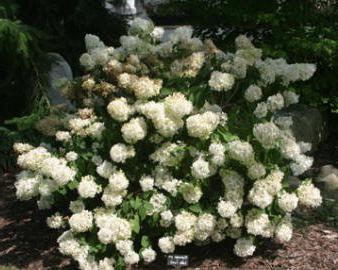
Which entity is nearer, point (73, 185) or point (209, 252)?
point (73, 185)

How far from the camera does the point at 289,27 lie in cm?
630

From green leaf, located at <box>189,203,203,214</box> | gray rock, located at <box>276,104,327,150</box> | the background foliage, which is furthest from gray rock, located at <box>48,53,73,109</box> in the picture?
green leaf, located at <box>189,203,203,214</box>

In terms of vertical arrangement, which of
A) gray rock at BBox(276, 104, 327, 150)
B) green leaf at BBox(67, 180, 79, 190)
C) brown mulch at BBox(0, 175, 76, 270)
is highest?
green leaf at BBox(67, 180, 79, 190)

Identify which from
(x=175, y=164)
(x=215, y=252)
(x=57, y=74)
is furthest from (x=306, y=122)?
(x=57, y=74)

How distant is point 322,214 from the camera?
16.3ft

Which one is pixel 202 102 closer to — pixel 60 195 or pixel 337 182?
pixel 60 195

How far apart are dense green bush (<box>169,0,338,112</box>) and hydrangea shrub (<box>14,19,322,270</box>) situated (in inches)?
53.6

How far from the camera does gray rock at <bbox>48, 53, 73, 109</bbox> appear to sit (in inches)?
258

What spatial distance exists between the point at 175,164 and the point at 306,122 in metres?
2.33

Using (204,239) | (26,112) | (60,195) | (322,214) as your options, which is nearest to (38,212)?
(60,195)

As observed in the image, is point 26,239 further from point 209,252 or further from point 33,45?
point 33,45

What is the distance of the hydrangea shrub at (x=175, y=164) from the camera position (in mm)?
4168

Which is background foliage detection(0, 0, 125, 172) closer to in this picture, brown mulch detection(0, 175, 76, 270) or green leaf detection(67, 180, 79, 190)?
brown mulch detection(0, 175, 76, 270)

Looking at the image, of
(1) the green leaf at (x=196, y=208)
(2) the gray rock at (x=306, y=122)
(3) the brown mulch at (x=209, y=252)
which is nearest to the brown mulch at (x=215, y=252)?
(3) the brown mulch at (x=209, y=252)
